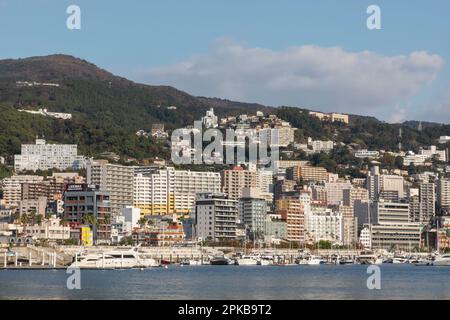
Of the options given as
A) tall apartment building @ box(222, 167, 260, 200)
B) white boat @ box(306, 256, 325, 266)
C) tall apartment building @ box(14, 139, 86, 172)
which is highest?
tall apartment building @ box(14, 139, 86, 172)

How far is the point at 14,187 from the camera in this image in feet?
552

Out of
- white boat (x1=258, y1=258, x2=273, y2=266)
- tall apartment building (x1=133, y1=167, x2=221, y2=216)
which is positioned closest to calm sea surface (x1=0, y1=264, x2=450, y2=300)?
white boat (x1=258, y1=258, x2=273, y2=266)

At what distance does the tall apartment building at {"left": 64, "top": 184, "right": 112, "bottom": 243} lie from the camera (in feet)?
445

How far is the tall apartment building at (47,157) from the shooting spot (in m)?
184

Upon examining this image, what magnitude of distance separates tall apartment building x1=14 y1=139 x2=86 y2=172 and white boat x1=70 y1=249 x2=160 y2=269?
80906 millimetres

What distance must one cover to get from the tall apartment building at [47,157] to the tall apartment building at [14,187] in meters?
10.7

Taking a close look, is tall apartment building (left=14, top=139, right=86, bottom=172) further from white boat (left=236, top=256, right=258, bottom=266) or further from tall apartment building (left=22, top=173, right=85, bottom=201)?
white boat (left=236, top=256, right=258, bottom=266)

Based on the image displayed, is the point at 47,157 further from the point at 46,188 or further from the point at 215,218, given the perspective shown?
the point at 215,218

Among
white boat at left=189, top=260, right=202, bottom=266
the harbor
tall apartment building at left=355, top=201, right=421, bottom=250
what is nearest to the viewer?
the harbor

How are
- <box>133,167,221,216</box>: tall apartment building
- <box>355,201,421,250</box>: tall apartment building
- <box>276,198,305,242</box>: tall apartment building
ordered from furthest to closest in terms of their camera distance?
1. <box>355,201,421,250</box>: tall apartment building
2. <box>133,167,221,216</box>: tall apartment building
3. <box>276,198,305,242</box>: tall apartment building

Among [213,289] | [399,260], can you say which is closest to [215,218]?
[399,260]
